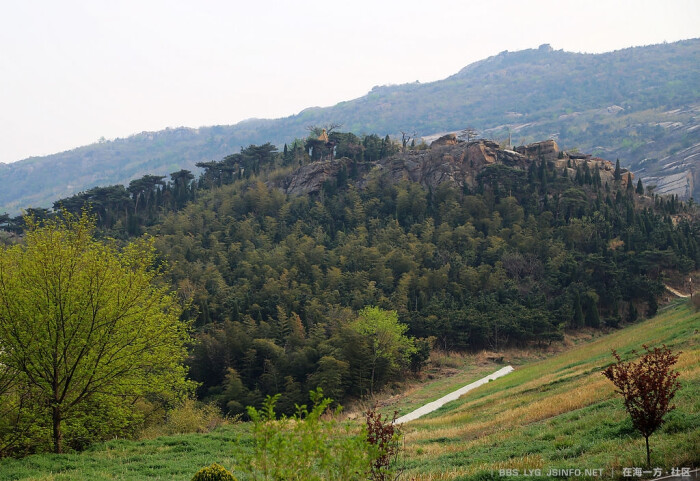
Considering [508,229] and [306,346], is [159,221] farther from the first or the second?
[508,229]

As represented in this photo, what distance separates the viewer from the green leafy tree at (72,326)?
17.3 metres

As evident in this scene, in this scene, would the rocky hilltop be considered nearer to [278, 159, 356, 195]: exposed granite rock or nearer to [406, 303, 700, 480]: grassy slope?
[278, 159, 356, 195]: exposed granite rock

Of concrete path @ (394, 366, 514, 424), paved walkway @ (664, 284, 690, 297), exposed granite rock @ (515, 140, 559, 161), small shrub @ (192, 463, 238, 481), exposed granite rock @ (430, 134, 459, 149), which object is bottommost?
paved walkway @ (664, 284, 690, 297)

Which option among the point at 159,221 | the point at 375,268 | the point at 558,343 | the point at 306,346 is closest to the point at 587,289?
the point at 558,343

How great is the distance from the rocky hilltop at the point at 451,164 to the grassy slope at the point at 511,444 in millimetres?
54829

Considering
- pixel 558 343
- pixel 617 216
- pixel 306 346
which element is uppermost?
pixel 617 216

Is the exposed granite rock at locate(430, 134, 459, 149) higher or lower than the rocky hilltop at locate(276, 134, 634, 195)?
higher

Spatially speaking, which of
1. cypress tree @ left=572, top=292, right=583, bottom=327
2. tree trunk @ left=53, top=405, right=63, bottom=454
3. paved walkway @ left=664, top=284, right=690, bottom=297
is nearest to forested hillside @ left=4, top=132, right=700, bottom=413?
cypress tree @ left=572, top=292, right=583, bottom=327

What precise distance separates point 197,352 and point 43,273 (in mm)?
33887

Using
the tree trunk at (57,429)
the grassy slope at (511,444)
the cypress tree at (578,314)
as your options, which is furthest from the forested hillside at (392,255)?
the grassy slope at (511,444)

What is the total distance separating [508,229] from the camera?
6656cm

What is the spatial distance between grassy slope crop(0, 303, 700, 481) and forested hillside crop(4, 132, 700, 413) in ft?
72.0

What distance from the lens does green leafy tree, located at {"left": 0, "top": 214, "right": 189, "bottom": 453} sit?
17.3m

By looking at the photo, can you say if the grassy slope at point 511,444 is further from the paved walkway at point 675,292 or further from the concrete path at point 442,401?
the paved walkway at point 675,292
